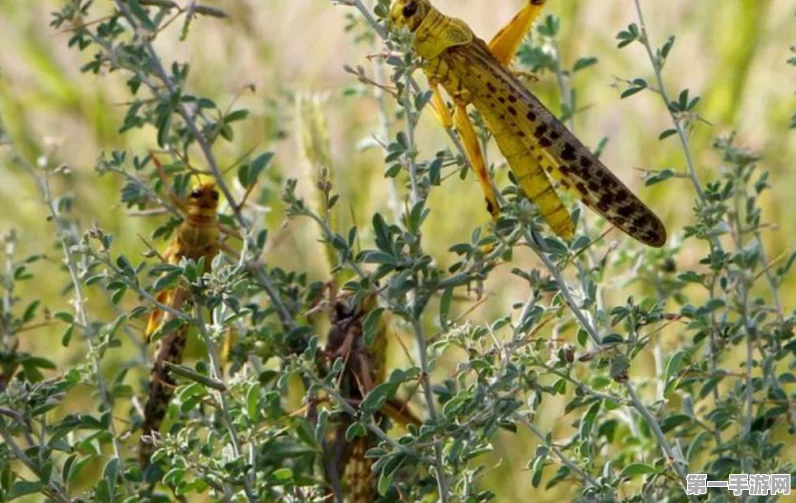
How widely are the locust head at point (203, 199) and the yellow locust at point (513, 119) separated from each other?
0.36 meters


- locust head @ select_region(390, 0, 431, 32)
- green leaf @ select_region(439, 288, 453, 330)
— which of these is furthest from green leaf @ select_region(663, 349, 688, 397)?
locust head @ select_region(390, 0, 431, 32)

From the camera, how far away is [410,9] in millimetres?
1676

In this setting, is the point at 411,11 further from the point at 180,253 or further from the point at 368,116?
the point at 368,116

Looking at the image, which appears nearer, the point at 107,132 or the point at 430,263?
the point at 430,263

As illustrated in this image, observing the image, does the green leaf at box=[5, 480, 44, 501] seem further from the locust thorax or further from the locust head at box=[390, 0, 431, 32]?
the locust head at box=[390, 0, 431, 32]

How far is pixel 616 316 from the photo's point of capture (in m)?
1.24

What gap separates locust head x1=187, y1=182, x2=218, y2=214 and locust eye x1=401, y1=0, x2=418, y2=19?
1.25 feet

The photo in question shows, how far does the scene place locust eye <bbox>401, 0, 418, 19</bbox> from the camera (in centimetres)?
167

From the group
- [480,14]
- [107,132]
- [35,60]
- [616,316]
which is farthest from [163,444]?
[480,14]

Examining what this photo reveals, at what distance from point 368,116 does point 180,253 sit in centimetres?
168

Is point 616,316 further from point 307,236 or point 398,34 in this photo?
point 307,236

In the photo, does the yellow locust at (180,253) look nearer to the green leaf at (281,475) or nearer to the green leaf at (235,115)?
the green leaf at (235,115)

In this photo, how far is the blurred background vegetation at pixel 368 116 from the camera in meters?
2.60

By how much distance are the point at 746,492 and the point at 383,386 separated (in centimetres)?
42
